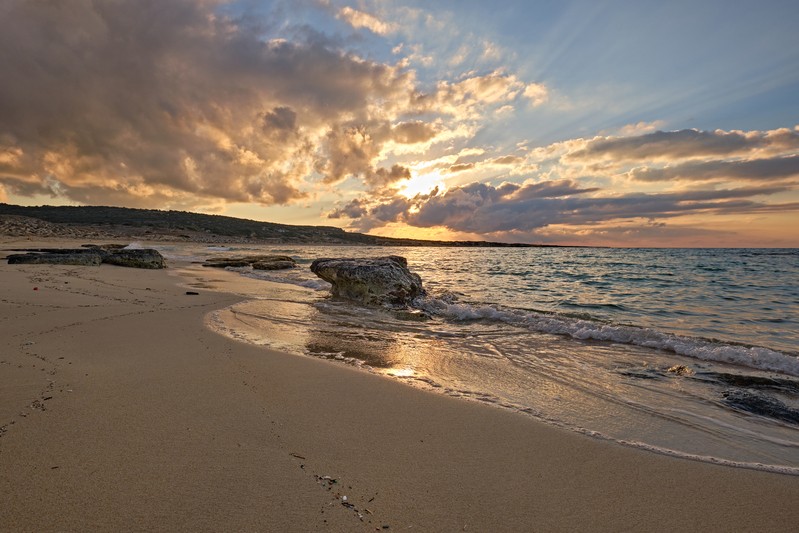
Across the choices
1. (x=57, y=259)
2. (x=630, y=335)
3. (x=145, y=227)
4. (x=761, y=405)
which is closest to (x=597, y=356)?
(x=630, y=335)

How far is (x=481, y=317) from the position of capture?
9.90 meters

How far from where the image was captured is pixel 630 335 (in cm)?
772

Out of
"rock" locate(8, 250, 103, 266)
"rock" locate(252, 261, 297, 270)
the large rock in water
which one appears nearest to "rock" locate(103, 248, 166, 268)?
"rock" locate(8, 250, 103, 266)

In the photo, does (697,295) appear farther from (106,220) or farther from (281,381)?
(106,220)

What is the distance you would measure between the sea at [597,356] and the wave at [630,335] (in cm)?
3

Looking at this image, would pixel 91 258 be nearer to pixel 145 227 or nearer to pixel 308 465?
pixel 308 465

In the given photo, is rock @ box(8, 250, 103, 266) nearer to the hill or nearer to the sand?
the sand

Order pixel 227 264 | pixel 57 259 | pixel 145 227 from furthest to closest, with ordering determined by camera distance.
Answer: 1. pixel 145 227
2. pixel 227 264
3. pixel 57 259

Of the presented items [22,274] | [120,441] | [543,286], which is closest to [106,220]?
[22,274]

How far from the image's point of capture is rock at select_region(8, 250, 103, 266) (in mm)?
16562

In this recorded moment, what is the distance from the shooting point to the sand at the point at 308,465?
2.18 meters

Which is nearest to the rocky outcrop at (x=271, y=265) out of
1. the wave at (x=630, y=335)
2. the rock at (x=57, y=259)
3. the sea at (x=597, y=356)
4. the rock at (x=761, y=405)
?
the rock at (x=57, y=259)

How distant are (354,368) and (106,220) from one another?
10556 centimetres

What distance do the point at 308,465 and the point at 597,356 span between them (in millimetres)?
5530
